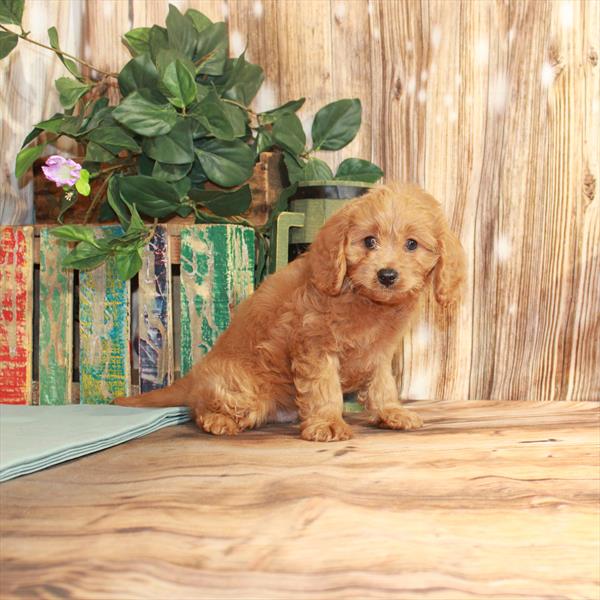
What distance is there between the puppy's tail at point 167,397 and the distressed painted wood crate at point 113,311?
187 mm

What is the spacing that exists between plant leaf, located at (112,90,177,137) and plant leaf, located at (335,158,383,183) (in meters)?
0.77

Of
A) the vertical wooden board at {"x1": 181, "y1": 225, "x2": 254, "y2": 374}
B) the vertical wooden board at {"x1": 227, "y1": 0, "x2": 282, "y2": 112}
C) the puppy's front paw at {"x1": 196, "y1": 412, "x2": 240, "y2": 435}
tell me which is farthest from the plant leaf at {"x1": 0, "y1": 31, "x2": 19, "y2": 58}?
the puppy's front paw at {"x1": 196, "y1": 412, "x2": 240, "y2": 435}

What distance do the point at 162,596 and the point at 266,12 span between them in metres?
2.85

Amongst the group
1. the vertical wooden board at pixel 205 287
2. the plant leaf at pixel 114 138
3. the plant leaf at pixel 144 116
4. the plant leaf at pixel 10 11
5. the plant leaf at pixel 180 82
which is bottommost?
the vertical wooden board at pixel 205 287

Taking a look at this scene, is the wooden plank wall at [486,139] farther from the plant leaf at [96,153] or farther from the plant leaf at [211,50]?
the plant leaf at [96,153]

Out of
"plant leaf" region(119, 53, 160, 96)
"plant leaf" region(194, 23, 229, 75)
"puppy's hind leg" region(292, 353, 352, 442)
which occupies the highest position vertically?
"plant leaf" region(194, 23, 229, 75)

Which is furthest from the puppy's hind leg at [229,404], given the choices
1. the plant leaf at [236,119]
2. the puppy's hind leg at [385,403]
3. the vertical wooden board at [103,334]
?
the plant leaf at [236,119]

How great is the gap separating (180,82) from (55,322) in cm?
117

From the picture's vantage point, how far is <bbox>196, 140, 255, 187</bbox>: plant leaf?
2.97 meters

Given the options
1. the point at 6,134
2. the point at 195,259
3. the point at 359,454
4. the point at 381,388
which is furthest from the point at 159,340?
the point at 6,134

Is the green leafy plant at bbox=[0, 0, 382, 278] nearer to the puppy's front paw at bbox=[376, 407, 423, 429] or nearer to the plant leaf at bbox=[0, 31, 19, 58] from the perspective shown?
the plant leaf at bbox=[0, 31, 19, 58]

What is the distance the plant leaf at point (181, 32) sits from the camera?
3.01 m

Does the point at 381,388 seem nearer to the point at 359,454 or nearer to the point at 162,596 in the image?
the point at 359,454

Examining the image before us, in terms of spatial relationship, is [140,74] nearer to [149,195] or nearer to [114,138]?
[114,138]
